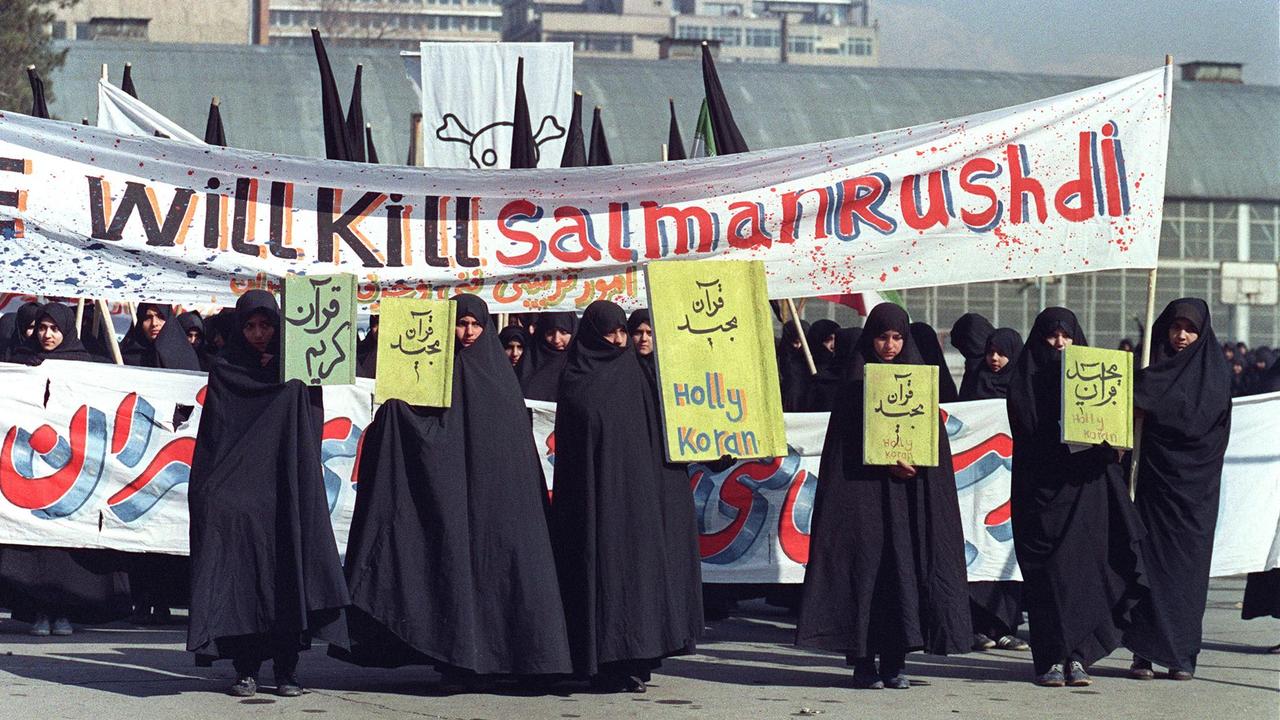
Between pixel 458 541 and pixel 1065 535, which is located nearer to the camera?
pixel 458 541

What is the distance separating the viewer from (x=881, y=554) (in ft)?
24.4

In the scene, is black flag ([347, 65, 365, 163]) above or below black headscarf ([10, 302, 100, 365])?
above

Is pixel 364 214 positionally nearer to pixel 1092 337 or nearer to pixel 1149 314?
pixel 1149 314

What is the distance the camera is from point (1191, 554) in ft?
25.6

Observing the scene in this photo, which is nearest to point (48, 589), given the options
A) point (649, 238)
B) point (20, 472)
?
point (20, 472)

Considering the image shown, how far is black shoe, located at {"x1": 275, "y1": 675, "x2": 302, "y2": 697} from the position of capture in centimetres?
707

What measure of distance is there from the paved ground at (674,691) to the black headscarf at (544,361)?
5.40ft

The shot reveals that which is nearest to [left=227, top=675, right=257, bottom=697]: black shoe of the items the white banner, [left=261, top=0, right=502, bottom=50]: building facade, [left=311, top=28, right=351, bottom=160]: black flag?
[left=311, top=28, right=351, bottom=160]: black flag

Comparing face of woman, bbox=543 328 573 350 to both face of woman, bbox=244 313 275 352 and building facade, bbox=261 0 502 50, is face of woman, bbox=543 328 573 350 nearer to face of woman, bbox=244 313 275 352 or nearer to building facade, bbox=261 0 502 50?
face of woman, bbox=244 313 275 352

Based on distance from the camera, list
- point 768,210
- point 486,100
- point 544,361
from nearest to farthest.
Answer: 1. point 768,210
2. point 544,361
3. point 486,100

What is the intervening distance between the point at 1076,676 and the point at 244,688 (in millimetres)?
3155

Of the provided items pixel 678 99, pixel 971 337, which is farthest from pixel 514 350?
pixel 678 99

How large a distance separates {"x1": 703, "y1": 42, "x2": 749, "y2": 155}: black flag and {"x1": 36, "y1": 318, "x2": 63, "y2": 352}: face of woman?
3.80 m

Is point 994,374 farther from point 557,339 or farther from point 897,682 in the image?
point 897,682
